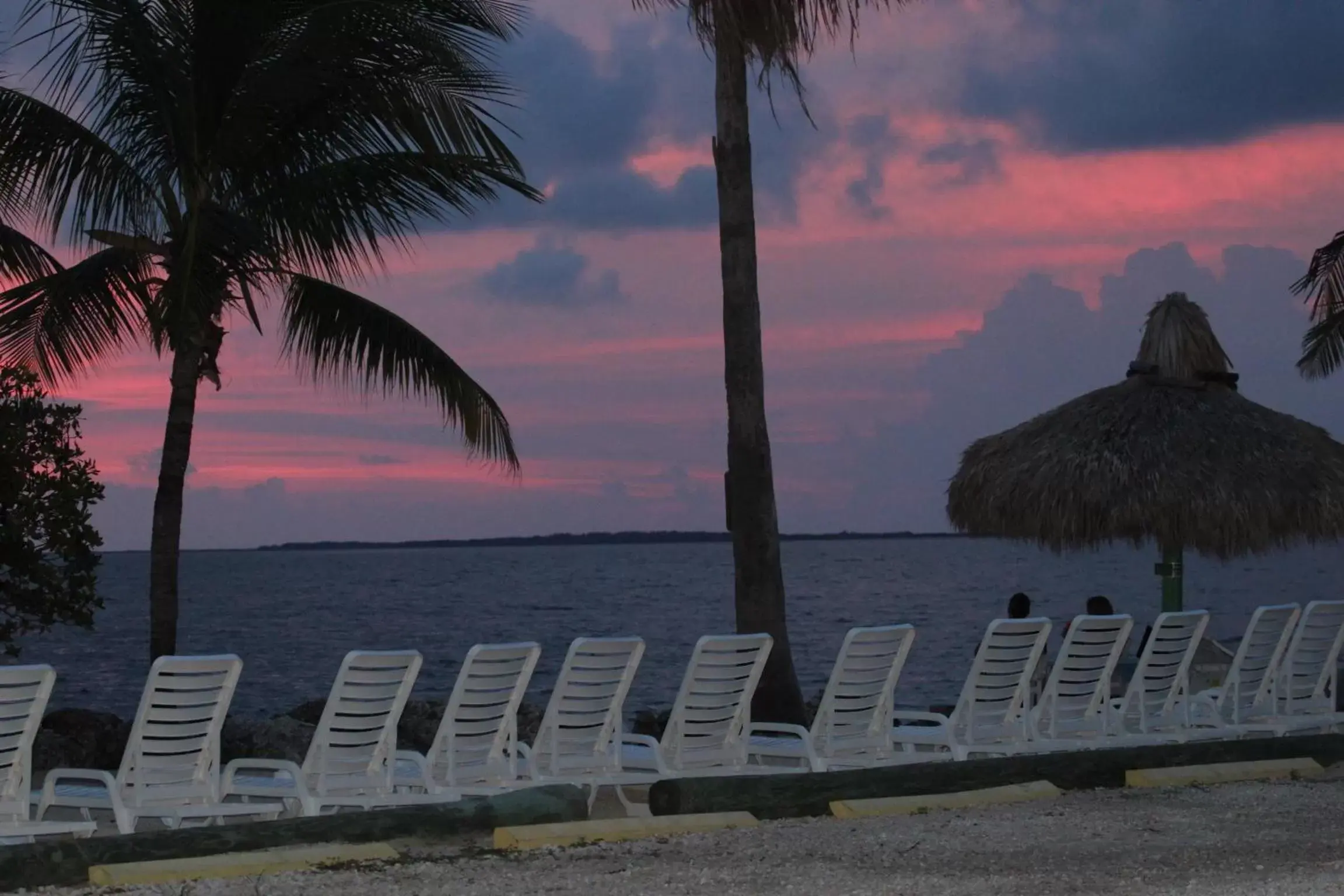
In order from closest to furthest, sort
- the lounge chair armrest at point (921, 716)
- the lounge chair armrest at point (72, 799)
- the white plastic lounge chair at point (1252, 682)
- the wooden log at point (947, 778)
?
1. the lounge chair armrest at point (72, 799)
2. the wooden log at point (947, 778)
3. the lounge chair armrest at point (921, 716)
4. the white plastic lounge chair at point (1252, 682)

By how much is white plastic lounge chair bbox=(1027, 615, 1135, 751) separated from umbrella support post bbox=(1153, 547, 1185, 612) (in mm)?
5062

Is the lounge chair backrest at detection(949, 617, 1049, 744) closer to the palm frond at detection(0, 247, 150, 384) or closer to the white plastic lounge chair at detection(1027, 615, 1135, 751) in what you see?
the white plastic lounge chair at detection(1027, 615, 1135, 751)

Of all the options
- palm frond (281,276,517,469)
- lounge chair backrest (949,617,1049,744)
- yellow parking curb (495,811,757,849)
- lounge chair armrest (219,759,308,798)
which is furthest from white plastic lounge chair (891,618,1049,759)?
palm frond (281,276,517,469)

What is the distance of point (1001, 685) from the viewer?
8711 mm

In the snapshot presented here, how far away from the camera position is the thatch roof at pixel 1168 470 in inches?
534

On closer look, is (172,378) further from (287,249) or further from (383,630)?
(383,630)

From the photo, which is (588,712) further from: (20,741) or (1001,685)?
(20,741)

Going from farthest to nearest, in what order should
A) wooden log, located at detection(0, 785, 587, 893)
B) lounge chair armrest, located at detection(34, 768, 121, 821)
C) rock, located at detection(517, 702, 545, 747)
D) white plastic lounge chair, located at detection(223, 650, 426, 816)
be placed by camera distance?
rock, located at detection(517, 702, 545, 747)
white plastic lounge chair, located at detection(223, 650, 426, 816)
lounge chair armrest, located at detection(34, 768, 121, 821)
wooden log, located at detection(0, 785, 587, 893)

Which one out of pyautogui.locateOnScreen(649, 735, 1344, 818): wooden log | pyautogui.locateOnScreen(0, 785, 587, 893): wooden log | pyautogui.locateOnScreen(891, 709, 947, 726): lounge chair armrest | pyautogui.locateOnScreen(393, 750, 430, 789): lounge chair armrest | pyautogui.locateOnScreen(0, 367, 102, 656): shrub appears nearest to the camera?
pyautogui.locateOnScreen(0, 785, 587, 893): wooden log

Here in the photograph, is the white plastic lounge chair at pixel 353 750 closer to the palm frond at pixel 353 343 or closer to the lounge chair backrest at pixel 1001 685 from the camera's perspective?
the lounge chair backrest at pixel 1001 685

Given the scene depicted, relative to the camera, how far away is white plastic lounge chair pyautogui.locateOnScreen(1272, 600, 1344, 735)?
9.98 m

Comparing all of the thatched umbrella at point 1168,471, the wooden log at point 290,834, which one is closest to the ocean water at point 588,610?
the thatched umbrella at point 1168,471

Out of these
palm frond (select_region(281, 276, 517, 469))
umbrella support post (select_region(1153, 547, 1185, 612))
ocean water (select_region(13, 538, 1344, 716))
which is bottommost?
ocean water (select_region(13, 538, 1344, 716))

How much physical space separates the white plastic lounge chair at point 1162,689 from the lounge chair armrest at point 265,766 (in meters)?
4.44
